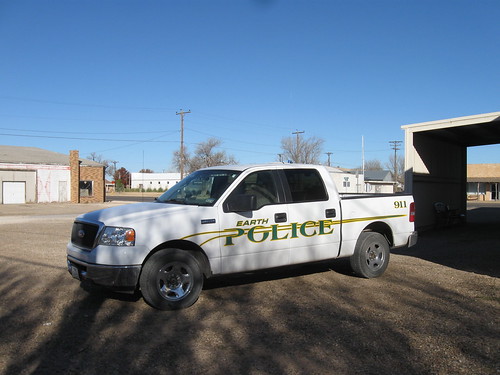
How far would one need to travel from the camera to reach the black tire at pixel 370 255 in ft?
23.1

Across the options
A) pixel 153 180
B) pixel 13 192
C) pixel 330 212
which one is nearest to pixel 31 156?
pixel 13 192

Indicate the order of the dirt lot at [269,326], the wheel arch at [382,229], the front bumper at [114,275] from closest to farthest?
1. the dirt lot at [269,326]
2. the front bumper at [114,275]
3. the wheel arch at [382,229]

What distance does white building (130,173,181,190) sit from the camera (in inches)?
4099

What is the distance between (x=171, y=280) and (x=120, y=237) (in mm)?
845

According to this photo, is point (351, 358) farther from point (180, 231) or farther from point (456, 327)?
point (180, 231)

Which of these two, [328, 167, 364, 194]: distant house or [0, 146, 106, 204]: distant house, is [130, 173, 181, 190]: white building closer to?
[328, 167, 364, 194]: distant house

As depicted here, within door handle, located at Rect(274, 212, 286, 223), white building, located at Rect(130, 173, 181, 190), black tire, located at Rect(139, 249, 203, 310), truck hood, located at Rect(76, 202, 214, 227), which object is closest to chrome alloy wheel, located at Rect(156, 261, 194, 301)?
black tire, located at Rect(139, 249, 203, 310)

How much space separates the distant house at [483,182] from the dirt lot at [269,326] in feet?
161

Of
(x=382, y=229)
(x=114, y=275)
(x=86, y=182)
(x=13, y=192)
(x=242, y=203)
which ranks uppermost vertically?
(x=86, y=182)

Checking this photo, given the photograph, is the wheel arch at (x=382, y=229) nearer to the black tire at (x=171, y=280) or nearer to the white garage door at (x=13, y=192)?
the black tire at (x=171, y=280)

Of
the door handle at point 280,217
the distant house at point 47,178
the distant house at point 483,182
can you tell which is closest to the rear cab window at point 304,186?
the door handle at point 280,217

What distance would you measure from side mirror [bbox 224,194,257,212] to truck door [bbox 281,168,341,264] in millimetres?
802

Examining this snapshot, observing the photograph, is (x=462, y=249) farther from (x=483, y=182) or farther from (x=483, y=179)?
(x=483, y=182)

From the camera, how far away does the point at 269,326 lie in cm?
487
